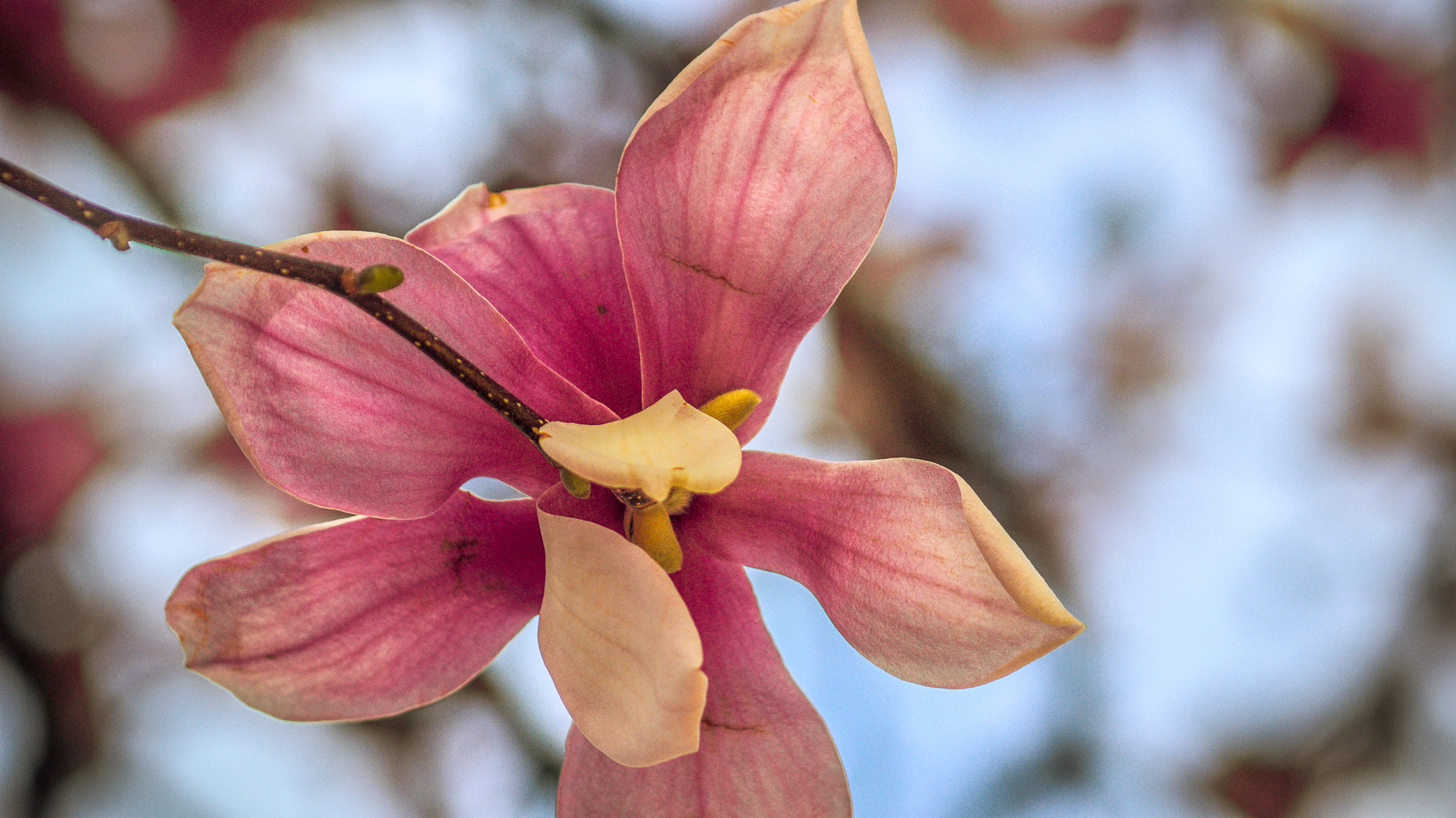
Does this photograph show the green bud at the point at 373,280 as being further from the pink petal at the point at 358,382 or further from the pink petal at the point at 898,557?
the pink petal at the point at 898,557

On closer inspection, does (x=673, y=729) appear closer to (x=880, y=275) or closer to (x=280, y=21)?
(x=880, y=275)

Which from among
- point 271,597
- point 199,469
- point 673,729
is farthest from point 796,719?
point 199,469

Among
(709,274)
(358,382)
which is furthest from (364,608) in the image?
(709,274)

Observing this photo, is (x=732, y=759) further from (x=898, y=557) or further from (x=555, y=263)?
(x=555, y=263)

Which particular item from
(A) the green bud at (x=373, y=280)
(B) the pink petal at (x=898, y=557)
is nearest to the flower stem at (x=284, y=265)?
(A) the green bud at (x=373, y=280)

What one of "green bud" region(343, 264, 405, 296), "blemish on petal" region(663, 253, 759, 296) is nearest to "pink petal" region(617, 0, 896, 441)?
"blemish on petal" region(663, 253, 759, 296)

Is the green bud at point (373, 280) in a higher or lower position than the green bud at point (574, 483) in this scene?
higher

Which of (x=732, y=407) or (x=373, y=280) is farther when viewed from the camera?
(x=732, y=407)
